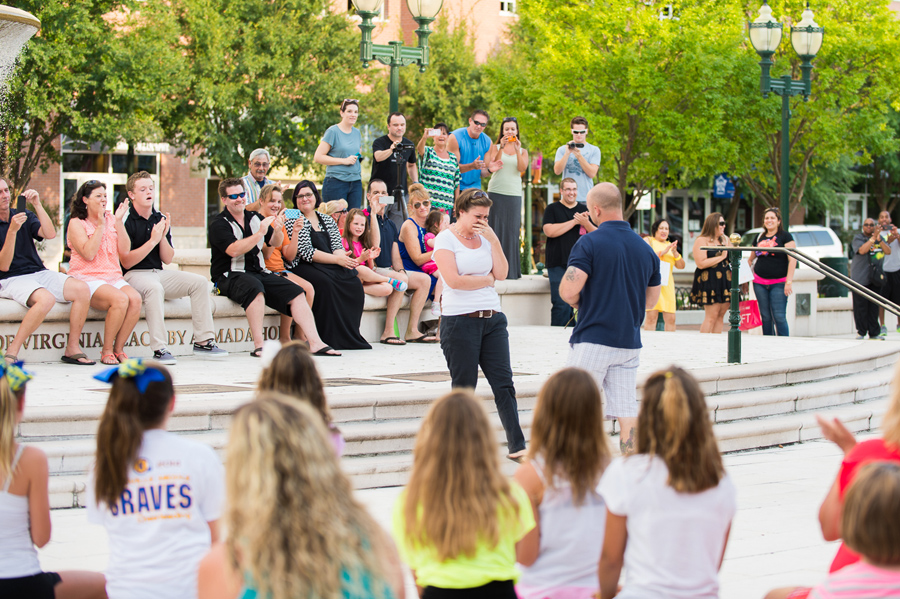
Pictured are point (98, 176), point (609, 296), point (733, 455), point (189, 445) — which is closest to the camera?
point (189, 445)

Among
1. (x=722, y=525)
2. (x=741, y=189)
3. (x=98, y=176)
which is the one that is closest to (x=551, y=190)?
(x=741, y=189)

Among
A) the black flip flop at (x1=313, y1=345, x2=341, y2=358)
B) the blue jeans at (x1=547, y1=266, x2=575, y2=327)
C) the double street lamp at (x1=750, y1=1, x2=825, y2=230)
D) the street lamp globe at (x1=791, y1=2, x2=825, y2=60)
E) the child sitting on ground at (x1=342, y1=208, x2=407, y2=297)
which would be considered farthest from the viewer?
the street lamp globe at (x1=791, y1=2, x2=825, y2=60)

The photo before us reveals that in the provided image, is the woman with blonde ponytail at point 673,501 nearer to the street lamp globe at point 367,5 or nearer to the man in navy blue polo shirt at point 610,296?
the man in navy blue polo shirt at point 610,296

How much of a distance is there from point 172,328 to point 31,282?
1.61 meters

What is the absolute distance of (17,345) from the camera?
31.6 feet

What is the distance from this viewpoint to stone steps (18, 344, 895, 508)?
7355 mm

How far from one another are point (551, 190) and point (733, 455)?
3701 cm

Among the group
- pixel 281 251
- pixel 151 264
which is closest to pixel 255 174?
pixel 281 251

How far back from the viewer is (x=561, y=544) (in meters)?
3.81

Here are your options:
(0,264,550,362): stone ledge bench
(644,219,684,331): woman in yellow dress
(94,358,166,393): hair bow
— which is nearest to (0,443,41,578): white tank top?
(94,358,166,393): hair bow

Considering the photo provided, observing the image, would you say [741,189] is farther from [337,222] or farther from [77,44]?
[337,222]

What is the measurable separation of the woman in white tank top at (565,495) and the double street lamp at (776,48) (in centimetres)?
1545

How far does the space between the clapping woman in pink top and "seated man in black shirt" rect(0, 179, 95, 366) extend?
0.54ft

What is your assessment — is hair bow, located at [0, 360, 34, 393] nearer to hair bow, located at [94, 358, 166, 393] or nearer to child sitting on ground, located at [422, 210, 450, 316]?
hair bow, located at [94, 358, 166, 393]
